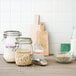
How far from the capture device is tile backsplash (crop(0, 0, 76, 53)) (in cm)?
132

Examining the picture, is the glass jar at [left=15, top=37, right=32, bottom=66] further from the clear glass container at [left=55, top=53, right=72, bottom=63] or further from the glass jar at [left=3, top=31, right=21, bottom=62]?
the clear glass container at [left=55, top=53, right=72, bottom=63]

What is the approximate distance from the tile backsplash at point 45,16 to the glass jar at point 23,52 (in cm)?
36

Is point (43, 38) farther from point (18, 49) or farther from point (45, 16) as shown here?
point (18, 49)

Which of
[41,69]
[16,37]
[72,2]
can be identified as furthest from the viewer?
[72,2]

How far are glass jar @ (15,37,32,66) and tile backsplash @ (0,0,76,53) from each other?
0.36 meters

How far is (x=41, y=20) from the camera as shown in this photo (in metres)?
1.33

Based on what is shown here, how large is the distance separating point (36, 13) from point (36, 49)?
36cm

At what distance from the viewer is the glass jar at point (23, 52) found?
93 cm

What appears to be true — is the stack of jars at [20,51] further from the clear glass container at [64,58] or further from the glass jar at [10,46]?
the clear glass container at [64,58]

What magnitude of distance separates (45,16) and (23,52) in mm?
481

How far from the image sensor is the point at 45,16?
4.35 ft

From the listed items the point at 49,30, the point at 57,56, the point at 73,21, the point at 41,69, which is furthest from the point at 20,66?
the point at 73,21

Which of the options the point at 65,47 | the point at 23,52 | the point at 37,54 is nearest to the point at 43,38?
the point at 65,47

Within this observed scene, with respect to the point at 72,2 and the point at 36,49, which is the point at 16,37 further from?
the point at 72,2
